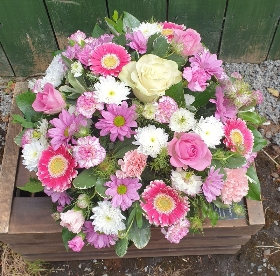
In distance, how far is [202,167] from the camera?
107cm

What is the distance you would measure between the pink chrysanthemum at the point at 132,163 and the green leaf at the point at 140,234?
0.62 feet

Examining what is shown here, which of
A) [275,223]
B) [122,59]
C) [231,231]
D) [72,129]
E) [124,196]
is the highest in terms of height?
[122,59]

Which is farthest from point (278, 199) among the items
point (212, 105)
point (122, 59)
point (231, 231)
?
point (122, 59)

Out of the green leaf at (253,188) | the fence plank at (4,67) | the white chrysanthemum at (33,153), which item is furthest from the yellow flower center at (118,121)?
the fence plank at (4,67)

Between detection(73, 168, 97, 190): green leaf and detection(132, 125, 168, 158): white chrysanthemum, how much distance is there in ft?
0.50

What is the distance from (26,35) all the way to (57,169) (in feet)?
3.79

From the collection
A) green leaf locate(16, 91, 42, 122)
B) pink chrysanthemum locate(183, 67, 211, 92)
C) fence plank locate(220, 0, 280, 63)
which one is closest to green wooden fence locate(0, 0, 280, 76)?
fence plank locate(220, 0, 280, 63)

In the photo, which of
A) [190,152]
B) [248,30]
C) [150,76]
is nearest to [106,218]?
[190,152]

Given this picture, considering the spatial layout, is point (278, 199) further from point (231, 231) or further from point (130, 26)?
point (130, 26)

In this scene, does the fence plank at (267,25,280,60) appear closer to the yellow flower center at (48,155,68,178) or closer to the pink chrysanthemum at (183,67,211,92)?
the pink chrysanthemum at (183,67,211,92)

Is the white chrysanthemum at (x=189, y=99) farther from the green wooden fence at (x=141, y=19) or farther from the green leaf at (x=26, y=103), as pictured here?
the green wooden fence at (x=141, y=19)

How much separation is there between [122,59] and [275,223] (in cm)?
115

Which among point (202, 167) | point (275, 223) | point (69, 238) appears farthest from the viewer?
point (275, 223)

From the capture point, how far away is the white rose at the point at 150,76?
1115 mm
